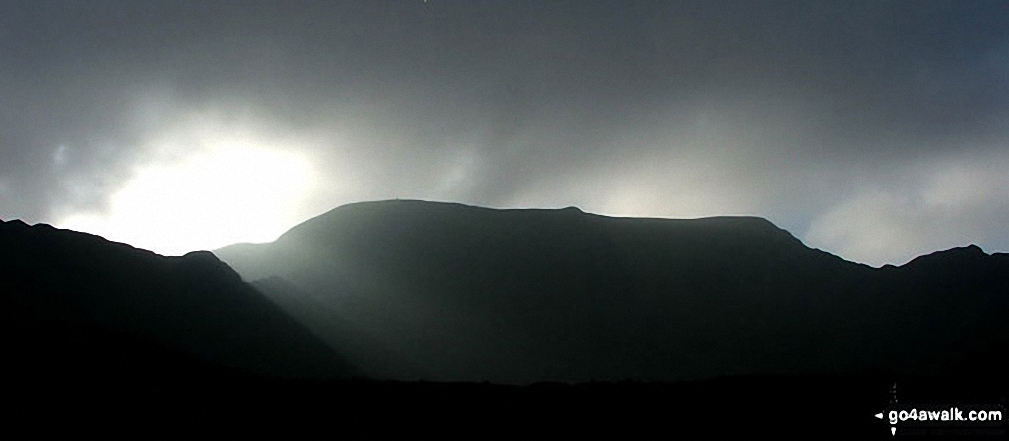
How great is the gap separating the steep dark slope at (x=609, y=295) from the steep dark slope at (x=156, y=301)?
14.4 metres

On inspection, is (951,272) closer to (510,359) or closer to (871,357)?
(871,357)

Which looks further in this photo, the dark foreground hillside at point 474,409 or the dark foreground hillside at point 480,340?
the dark foreground hillside at point 480,340

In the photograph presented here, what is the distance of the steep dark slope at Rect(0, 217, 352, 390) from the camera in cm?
6103

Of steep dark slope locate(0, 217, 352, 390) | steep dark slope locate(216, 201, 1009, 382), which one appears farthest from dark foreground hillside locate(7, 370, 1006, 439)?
steep dark slope locate(216, 201, 1009, 382)

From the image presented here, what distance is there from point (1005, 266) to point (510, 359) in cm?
6574

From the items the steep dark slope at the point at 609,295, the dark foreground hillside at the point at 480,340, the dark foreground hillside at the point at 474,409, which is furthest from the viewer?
the steep dark slope at the point at 609,295

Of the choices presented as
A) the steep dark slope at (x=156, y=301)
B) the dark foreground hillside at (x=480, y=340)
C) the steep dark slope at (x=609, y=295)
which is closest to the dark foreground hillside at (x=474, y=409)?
the dark foreground hillside at (x=480, y=340)

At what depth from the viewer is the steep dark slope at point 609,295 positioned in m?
98.5

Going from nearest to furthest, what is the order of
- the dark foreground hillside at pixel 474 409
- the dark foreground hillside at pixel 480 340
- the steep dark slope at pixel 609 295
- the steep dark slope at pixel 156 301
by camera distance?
the dark foreground hillside at pixel 474 409 < the dark foreground hillside at pixel 480 340 < the steep dark slope at pixel 156 301 < the steep dark slope at pixel 609 295

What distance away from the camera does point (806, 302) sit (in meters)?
109

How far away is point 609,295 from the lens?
11312 cm

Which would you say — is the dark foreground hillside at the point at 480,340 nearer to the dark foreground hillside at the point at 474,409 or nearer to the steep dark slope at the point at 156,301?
the dark foreground hillside at the point at 474,409

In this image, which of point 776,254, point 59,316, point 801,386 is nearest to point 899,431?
point 801,386

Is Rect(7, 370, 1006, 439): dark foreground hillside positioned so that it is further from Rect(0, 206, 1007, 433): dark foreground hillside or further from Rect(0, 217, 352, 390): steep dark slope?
Rect(0, 217, 352, 390): steep dark slope
